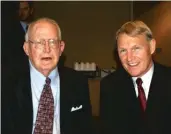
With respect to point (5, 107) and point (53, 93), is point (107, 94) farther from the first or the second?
point (5, 107)

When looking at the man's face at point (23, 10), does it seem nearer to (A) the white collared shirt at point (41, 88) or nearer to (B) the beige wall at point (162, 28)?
(A) the white collared shirt at point (41, 88)

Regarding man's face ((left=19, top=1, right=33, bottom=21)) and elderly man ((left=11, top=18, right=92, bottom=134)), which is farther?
man's face ((left=19, top=1, right=33, bottom=21))

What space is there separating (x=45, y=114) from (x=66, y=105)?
15 cm

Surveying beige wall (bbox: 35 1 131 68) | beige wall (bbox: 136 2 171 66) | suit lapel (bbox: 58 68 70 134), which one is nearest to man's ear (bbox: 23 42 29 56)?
suit lapel (bbox: 58 68 70 134)

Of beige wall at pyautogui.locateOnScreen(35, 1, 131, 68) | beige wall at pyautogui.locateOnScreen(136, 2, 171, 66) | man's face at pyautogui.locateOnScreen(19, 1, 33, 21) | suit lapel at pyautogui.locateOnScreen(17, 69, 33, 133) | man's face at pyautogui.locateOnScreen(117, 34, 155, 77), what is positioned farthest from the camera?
beige wall at pyautogui.locateOnScreen(35, 1, 131, 68)

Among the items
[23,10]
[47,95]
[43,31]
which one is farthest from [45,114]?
[23,10]

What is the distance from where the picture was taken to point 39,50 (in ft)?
5.67

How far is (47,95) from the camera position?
5.77 feet

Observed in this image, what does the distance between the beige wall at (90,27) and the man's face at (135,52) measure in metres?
3.58

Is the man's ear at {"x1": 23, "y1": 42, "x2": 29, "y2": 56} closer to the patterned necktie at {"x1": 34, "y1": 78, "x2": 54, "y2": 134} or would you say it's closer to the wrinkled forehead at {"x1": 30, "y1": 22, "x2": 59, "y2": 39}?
the wrinkled forehead at {"x1": 30, "y1": 22, "x2": 59, "y2": 39}

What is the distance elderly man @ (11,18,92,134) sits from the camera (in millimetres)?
1706

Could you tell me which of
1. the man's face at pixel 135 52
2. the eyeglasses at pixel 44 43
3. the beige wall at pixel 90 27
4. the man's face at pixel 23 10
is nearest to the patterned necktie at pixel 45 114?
the eyeglasses at pixel 44 43

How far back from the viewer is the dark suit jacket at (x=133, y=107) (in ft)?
5.82

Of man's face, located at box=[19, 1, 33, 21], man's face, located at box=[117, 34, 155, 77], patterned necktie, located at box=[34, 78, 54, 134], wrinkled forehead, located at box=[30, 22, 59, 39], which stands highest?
man's face, located at box=[19, 1, 33, 21]
